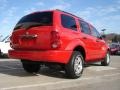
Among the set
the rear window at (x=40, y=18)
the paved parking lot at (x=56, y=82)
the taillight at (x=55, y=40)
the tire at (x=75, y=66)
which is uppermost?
the rear window at (x=40, y=18)

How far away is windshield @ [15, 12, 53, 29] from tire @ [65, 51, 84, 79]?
4.25ft

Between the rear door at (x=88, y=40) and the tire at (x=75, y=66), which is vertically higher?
the rear door at (x=88, y=40)

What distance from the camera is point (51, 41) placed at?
904 cm

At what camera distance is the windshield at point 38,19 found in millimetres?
9414

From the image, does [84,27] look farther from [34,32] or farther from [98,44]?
[34,32]

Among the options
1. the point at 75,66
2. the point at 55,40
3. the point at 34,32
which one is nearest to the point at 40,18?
the point at 34,32

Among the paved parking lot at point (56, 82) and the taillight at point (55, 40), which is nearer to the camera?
the paved parking lot at point (56, 82)

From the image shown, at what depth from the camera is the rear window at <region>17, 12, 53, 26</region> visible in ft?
30.9

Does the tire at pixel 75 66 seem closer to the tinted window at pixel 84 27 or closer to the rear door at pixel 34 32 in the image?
the rear door at pixel 34 32

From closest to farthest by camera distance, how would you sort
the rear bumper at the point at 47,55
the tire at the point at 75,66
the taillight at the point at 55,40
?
the rear bumper at the point at 47,55, the taillight at the point at 55,40, the tire at the point at 75,66

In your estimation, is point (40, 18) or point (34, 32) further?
point (40, 18)

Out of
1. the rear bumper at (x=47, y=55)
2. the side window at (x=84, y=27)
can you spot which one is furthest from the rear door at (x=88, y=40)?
the rear bumper at (x=47, y=55)

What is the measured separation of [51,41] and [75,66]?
1.35m

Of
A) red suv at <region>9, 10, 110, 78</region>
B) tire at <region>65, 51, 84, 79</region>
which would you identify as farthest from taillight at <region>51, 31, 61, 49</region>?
tire at <region>65, 51, 84, 79</region>
